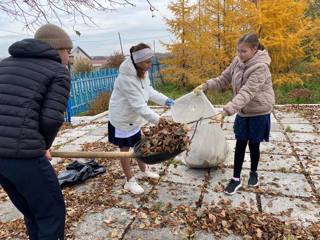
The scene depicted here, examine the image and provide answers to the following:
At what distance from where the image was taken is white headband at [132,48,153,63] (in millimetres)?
3188

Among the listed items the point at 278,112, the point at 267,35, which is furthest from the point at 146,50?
the point at 267,35

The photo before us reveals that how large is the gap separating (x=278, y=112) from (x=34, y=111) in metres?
6.95

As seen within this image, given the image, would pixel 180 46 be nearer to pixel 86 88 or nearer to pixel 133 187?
pixel 86 88

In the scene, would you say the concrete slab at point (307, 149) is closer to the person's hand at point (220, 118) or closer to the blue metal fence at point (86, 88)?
the person's hand at point (220, 118)

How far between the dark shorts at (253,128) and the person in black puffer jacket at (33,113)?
2.08 m

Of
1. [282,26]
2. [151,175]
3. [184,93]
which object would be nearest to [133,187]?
[151,175]

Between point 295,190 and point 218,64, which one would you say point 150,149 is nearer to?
point 295,190

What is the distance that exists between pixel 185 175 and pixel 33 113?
2643mm

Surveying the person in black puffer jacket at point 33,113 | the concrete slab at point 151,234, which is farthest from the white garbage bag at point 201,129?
the person in black puffer jacket at point 33,113

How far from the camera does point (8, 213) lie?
11.4 ft

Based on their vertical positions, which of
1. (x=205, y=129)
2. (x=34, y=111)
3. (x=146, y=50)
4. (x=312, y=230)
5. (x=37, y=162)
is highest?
(x=146, y=50)

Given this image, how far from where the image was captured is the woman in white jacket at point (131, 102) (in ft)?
10.6

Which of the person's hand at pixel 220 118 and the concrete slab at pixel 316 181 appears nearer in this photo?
the person's hand at pixel 220 118

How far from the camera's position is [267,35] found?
10.3 metres
